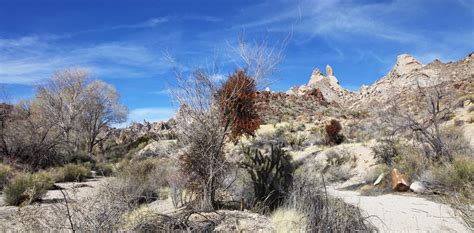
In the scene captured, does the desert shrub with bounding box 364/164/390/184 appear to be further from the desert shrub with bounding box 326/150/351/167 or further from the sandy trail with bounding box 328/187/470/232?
the desert shrub with bounding box 326/150/351/167

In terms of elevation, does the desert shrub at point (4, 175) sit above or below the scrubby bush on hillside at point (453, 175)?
above

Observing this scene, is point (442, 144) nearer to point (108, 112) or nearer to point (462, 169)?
point (462, 169)

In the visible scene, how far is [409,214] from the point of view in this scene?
27.4ft

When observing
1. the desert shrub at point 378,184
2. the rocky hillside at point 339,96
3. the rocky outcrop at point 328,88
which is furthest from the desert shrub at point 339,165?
the rocky outcrop at point 328,88

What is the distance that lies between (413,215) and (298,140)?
17612 millimetres

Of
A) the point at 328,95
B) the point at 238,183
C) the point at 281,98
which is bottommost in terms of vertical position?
the point at 238,183

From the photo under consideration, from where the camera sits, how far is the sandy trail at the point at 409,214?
700 centimetres

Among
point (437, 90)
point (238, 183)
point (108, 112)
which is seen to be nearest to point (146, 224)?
point (238, 183)

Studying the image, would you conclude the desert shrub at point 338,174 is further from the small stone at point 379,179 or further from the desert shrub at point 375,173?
the small stone at point 379,179

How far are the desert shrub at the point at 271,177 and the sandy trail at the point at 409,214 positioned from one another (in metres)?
1.36

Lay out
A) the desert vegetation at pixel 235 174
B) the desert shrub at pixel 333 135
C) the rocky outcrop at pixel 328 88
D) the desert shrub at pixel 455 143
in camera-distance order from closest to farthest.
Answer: the desert vegetation at pixel 235 174 < the desert shrub at pixel 455 143 < the desert shrub at pixel 333 135 < the rocky outcrop at pixel 328 88

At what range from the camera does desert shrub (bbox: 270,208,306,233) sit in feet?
19.3

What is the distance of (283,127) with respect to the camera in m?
31.8

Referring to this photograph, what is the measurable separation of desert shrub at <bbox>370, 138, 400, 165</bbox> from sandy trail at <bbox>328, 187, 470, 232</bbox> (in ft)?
16.9
